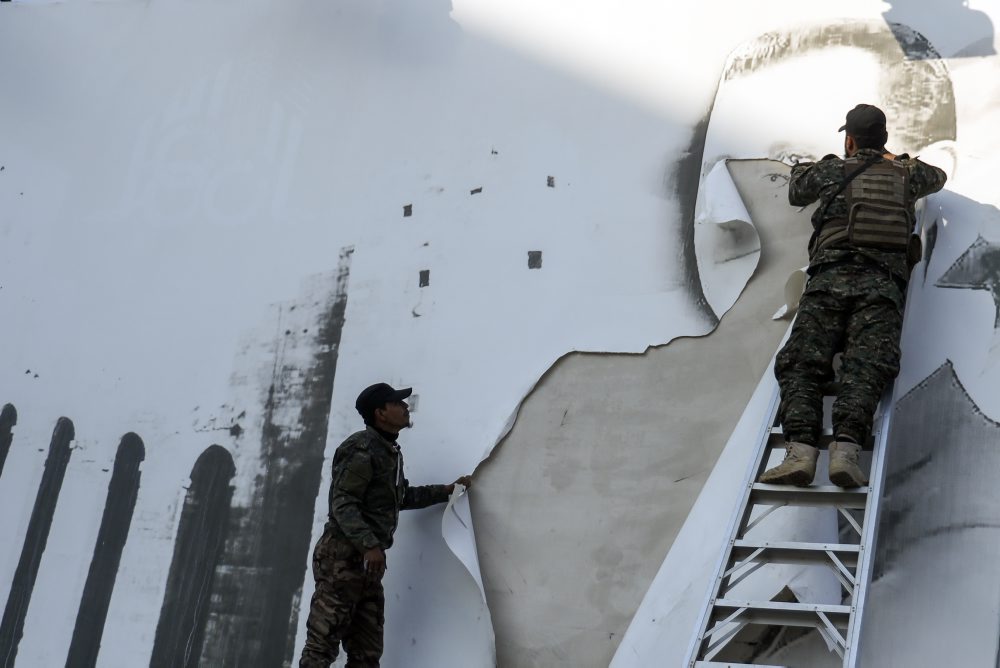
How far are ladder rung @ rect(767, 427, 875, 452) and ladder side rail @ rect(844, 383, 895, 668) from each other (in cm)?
5

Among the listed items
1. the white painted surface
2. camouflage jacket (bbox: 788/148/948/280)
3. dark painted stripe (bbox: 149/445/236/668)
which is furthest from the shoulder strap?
dark painted stripe (bbox: 149/445/236/668)

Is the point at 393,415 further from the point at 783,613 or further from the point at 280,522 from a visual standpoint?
the point at 783,613

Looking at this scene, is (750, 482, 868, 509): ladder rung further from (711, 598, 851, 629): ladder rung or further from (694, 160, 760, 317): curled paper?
(694, 160, 760, 317): curled paper

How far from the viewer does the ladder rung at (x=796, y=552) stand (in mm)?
2654

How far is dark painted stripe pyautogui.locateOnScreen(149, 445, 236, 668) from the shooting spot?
4391mm

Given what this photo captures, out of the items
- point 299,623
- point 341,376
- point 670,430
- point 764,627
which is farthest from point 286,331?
point 764,627

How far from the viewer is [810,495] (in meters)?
2.81

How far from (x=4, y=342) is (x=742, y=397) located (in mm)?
3713

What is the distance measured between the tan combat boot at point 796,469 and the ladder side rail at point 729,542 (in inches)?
1.9

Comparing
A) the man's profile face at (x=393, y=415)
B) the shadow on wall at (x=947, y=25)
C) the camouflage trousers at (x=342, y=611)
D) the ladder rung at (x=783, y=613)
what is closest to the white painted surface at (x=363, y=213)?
the shadow on wall at (x=947, y=25)

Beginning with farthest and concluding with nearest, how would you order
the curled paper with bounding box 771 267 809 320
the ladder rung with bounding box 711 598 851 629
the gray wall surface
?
1. the gray wall surface
2. the curled paper with bounding box 771 267 809 320
3. the ladder rung with bounding box 711 598 851 629

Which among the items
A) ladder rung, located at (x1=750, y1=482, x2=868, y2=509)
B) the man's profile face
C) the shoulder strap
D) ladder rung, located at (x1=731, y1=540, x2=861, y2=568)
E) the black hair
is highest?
the black hair

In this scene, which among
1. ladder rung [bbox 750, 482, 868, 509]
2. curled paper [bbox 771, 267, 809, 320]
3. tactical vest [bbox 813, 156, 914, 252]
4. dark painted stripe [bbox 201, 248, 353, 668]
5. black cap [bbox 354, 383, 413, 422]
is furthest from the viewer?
dark painted stripe [bbox 201, 248, 353, 668]

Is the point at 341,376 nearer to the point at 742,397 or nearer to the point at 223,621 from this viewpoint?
the point at 223,621
